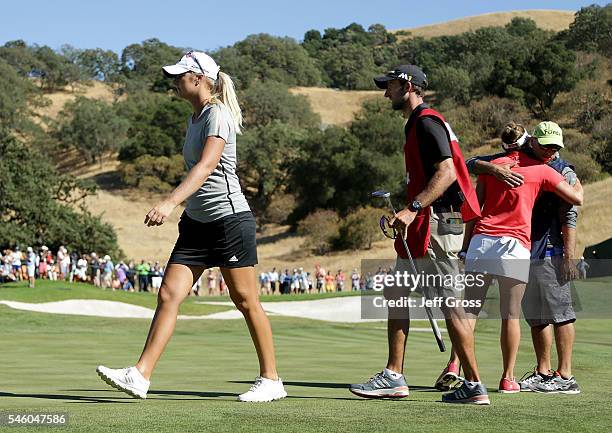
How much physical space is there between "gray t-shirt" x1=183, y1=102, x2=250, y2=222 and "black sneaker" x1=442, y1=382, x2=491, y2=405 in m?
1.90

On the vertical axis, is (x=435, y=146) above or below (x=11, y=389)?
above

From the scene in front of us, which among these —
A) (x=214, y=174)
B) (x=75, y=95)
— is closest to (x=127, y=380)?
(x=214, y=174)

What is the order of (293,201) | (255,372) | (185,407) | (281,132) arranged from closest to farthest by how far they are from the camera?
(185,407)
(255,372)
(293,201)
(281,132)

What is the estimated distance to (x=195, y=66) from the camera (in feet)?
22.5

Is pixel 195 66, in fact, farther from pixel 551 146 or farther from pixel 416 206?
pixel 551 146

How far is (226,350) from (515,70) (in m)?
85.3

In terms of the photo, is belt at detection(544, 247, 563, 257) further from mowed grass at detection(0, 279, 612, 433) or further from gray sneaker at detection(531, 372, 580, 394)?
mowed grass at detection(0, 279, 612, 433)

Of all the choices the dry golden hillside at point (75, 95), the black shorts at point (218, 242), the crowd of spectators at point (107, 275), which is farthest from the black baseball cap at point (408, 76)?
the dry golden hillside at point (75, 95)

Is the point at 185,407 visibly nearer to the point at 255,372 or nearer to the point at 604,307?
the point at 255,372

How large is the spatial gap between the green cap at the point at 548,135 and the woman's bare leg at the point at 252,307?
257 cm

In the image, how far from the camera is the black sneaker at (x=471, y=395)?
6450 mm

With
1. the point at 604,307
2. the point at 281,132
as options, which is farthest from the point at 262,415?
the point at 281,132

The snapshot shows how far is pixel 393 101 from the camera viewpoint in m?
7.11

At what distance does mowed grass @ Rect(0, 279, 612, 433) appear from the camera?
5223mm
